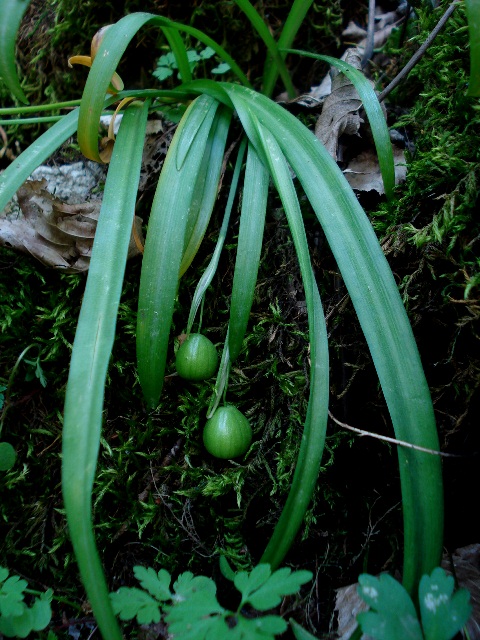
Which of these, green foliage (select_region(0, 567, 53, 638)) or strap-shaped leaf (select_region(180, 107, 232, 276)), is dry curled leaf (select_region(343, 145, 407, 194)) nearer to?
strap-shaped leaf (select_region(180, 107, 232, 276))

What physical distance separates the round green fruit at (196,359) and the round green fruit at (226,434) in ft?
0.32

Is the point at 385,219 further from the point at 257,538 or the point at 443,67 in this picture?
the point at 257,538

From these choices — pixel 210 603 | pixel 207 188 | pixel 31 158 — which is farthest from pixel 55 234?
pixel 210 603

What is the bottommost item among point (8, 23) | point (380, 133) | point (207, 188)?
point (207, 188)

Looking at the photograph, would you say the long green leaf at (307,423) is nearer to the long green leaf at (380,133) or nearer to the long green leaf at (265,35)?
the long green leaf at (380,133)

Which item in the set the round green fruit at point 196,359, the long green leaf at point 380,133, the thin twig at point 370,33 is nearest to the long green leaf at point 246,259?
the round green fruit at point 196,359

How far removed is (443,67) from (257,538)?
1.35 m

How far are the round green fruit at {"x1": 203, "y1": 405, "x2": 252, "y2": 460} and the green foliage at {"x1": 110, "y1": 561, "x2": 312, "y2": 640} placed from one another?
0.87 feet

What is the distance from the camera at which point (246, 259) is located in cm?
112

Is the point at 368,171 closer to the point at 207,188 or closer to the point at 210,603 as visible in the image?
the point at 207,188

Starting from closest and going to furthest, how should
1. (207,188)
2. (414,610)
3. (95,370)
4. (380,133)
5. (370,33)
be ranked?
(414,610) < (95,370) < (380,133) < (207,188) < (370,33)

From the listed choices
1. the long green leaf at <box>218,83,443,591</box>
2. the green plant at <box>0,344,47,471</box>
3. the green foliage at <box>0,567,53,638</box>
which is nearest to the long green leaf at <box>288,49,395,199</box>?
the long green leaf at <box>218,83,443,591</box>

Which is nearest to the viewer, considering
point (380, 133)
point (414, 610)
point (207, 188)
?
point (414, 610)

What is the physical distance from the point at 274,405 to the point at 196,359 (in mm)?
253
